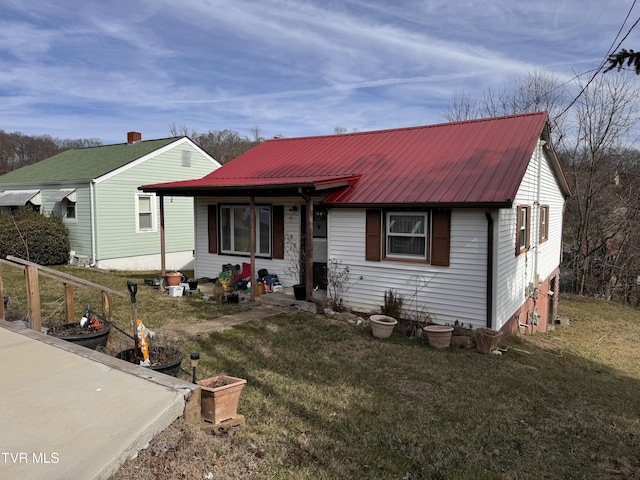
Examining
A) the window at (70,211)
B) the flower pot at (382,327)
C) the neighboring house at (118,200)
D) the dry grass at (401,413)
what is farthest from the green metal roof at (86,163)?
the flower pot at (382,327)

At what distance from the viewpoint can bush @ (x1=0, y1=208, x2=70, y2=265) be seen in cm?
1584

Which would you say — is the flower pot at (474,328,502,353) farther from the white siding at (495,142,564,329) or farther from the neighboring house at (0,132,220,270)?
the neighboring house at (0,132,220,270)

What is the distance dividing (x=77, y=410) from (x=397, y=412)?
3.22 m

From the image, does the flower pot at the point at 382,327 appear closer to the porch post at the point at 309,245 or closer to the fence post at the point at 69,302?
the porch post at the point at 309,245

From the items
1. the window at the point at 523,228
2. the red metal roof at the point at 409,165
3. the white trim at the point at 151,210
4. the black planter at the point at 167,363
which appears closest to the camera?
the black planter at the point at 167,363

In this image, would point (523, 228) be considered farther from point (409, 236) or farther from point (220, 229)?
point (220, 229)

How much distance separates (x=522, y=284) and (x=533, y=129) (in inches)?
149

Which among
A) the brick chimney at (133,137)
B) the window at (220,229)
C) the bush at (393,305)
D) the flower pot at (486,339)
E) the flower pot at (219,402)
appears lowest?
the flower pot at (486,339)

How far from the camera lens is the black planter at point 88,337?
5.86m

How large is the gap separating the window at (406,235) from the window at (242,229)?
3832mm

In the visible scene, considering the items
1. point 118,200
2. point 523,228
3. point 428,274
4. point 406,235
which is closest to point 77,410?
point 428,274

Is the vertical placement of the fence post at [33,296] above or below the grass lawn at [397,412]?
above

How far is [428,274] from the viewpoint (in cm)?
931

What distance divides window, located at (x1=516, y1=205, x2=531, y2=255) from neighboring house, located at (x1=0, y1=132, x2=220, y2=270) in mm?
13243
